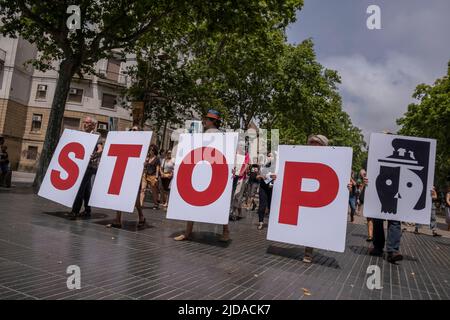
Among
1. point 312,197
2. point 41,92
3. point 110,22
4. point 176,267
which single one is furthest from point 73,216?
point 41,92

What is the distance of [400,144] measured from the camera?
6.36 meters

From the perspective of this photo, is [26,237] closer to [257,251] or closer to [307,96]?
[257,251]

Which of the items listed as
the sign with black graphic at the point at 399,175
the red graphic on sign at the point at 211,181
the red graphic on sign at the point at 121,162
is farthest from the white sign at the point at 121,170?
the sign with black graphic at the point at 399,175

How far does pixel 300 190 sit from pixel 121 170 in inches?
129

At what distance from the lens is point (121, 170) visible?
6.84 metres

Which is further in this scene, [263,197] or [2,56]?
[2,56]

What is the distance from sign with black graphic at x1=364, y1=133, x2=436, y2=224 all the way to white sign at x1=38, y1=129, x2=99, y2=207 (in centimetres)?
518

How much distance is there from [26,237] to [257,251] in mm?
3475

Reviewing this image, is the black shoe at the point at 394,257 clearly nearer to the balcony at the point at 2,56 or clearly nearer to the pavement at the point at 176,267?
the pavement at the point at 176,267

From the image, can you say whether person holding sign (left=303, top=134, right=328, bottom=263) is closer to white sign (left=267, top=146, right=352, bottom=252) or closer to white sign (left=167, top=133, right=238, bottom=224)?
white sign (left=267, top=146, right=352, bottom=252)

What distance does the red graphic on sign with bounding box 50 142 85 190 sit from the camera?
7250 mm

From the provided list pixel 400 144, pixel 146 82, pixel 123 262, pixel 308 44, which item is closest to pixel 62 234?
pixel 123 262

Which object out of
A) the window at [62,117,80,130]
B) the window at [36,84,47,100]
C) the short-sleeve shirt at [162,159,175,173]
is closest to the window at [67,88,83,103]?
the window at [62,117,80,130]

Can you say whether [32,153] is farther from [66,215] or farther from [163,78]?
[66,215]
